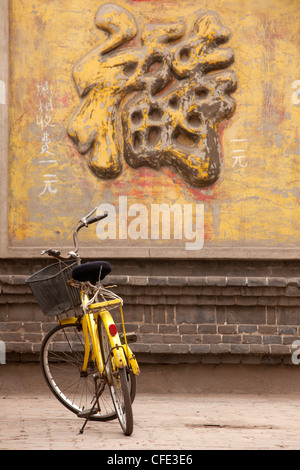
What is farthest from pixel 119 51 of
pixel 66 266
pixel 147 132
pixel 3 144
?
pixel 66 266

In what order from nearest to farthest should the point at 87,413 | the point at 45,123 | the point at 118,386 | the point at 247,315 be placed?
the point at 118,386 < the point at 87,413 < the point at 247,315 < the point at 45,123

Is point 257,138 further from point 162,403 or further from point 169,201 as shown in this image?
point 162,403

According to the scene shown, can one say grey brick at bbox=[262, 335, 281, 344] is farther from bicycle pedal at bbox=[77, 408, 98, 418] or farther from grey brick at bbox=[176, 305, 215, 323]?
bicycle pedal at bbox=[77, 408, 98, 418]

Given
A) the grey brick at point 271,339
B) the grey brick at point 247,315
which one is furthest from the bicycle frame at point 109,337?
the grey brick at point 271,339

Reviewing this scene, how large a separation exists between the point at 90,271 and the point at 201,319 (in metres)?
2.33

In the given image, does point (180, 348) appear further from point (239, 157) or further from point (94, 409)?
point (239, 157)

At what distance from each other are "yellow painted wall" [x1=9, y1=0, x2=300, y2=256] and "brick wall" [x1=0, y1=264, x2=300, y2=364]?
389 mm

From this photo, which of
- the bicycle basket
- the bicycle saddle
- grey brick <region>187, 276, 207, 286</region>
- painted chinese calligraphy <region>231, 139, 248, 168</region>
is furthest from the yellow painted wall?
the bicycle saddle

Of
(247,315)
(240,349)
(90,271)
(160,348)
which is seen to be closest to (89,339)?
(90,271)

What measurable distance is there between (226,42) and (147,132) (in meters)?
1.23

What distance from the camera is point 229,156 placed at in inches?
277

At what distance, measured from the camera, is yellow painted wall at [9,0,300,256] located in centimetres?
703

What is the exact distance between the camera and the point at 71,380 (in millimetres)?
6184

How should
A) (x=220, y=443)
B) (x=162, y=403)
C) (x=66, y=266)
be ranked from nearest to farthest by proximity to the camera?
(x=220, y=443)
(x=66, y=266)
(x=162, y=403)
